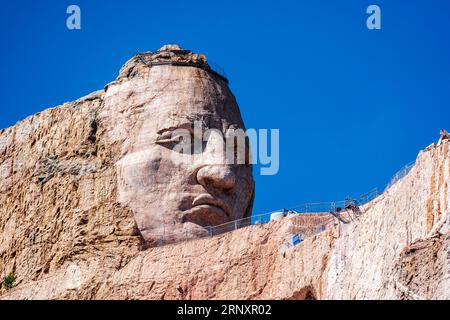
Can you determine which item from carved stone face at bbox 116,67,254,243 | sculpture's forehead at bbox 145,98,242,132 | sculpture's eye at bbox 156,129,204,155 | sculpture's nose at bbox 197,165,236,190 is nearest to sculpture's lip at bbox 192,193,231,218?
carved stone face at bbox 116,67,254,243

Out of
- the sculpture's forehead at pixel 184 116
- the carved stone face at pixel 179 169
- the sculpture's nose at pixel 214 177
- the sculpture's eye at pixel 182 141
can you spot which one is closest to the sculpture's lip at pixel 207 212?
the carved stone face at pixel 179 169

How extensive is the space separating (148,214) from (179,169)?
1.84 m

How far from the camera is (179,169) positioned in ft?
185

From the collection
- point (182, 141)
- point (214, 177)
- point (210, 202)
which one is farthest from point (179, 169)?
point (210, 202)

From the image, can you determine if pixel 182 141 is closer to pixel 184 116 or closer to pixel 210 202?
pixel 184 116

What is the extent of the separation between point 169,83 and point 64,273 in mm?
7319

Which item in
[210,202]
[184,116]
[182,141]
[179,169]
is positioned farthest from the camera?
[184,116]

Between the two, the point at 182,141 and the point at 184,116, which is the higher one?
the point at 184,116

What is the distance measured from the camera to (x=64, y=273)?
5597 cm

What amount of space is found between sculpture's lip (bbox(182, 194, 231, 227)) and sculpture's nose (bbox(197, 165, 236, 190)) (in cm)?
47

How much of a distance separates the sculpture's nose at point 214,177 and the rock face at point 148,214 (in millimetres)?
32

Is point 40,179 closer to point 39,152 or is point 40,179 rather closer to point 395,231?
point 39,152
